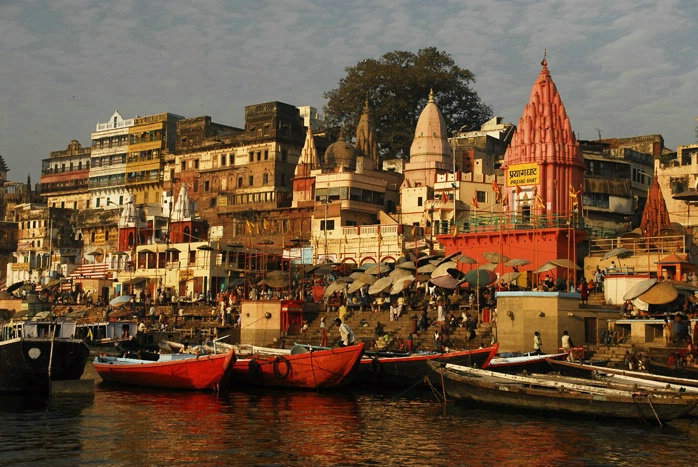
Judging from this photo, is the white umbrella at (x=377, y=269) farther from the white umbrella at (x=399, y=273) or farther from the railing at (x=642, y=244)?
the railing at (x=642, y=244)

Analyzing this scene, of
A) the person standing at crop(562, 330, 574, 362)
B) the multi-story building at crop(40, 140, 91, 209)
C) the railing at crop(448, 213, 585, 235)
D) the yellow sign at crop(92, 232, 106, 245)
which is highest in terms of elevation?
the multi-story building at crop(40, 140, 91, 209)

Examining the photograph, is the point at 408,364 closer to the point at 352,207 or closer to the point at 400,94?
the point at 352,207

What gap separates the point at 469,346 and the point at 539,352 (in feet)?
18.1

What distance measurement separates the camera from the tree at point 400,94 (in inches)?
2867

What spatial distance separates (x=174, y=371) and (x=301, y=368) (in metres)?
3.96

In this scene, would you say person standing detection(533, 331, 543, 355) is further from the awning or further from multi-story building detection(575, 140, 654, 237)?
the awning

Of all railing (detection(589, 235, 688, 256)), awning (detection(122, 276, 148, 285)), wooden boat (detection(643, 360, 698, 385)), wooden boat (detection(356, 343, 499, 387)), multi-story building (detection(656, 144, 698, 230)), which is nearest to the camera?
wooden boat (detection(643, 360, 698, 385))

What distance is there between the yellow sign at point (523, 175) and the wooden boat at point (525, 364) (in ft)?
58.8

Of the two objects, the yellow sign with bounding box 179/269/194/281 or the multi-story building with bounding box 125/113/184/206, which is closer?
the yellow sign with bounding box 179/269/194/281

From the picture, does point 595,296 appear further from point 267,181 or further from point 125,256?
point 125,256

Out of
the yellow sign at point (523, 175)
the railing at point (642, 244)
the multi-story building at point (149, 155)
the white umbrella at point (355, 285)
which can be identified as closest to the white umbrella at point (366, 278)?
the white umbrella at point (355, 285)

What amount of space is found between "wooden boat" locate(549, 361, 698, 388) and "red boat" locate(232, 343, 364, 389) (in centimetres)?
587

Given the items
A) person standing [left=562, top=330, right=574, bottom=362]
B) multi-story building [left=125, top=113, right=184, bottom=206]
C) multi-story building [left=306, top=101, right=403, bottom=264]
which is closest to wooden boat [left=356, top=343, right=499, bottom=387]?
person standing [left=562, top=330, right=574, bottom=362]

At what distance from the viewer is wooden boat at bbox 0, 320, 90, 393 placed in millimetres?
26547
